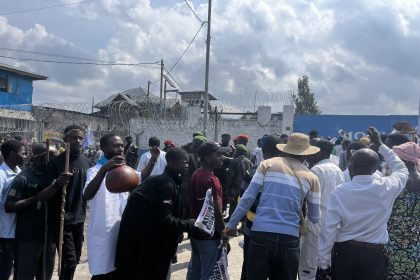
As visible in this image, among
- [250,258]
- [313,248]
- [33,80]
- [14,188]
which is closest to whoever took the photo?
[250,258]

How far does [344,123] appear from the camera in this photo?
16.2 metres

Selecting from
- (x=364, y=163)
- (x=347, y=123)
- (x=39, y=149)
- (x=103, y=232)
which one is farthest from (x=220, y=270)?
(x=347, y=123)

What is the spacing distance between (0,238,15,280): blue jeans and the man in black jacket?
135cm

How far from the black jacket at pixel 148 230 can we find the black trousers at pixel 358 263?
4.20 feet

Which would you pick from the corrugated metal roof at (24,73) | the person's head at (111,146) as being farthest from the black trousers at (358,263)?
the corrugated metal roof at (24,73)

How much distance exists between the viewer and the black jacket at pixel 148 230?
11.7 feet

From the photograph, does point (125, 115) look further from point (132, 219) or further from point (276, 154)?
point (132, 219)

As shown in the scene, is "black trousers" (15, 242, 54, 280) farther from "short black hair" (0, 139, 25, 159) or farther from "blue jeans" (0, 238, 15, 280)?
"short black hair" (0, 139, 25, 159)

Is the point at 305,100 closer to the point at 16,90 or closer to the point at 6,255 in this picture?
the point at 16,90

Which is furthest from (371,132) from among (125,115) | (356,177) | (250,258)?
(125,115)

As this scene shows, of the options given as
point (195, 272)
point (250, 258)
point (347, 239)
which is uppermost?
point (347, 239)

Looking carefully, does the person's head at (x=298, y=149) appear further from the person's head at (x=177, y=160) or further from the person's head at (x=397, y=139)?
the person's head at (x=397, y=139)

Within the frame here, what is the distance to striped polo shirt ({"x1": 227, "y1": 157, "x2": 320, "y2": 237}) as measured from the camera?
3789 millimetres

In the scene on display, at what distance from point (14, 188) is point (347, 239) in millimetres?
2998
